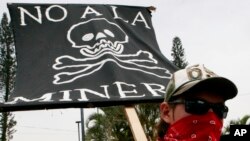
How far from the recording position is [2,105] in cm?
369

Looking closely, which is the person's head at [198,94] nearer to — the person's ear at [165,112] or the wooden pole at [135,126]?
Result: the person's ear at [165,112]

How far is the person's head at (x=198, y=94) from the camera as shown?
197 centimetres

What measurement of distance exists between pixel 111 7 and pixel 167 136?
350 cm

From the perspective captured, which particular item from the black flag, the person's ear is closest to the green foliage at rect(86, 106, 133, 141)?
the black flag

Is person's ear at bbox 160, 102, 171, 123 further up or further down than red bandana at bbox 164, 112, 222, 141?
further up

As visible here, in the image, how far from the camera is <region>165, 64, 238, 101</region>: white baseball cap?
1983 mm

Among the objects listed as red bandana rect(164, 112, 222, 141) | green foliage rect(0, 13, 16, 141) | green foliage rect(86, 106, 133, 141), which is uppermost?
green foliage rect(0, 13, 16, 141)

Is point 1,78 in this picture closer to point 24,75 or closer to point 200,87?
point 24,75

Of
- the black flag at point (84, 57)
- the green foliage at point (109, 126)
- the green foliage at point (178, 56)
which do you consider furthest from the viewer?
the green foliage at point (178, 56)

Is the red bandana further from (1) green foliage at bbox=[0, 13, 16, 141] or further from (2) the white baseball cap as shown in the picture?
(1) green foliage at bbox=[0, 13, 16, 141]

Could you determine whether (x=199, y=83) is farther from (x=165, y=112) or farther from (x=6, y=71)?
(x=6, y=71)

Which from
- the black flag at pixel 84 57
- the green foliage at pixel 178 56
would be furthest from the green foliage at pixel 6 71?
the black flag at pixel 84 57

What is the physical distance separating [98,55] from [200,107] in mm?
2601

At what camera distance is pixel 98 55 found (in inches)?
177
